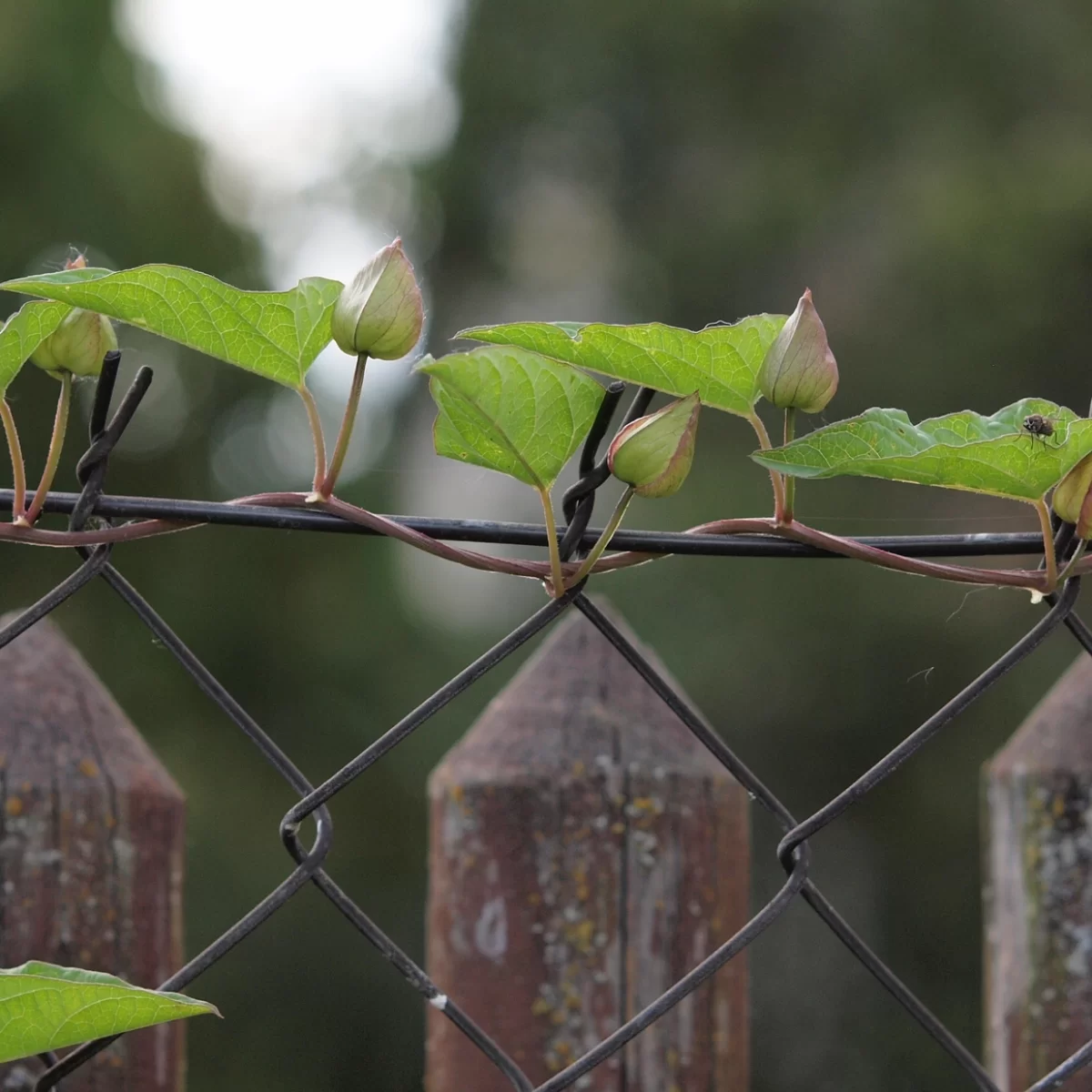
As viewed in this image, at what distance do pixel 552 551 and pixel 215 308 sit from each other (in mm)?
87

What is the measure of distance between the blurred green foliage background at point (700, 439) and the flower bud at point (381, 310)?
1465mm

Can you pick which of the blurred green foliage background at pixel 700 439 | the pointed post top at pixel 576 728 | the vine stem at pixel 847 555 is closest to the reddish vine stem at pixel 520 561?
the vine stem at pixel 847 555

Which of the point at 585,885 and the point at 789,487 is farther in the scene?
the point at 585,885

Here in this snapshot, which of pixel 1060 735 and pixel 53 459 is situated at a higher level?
pixel 53 459

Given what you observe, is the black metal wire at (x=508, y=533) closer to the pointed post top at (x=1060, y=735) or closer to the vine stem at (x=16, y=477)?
the vine stem at (x=16, y=477)

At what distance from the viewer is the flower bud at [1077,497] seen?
0.28m

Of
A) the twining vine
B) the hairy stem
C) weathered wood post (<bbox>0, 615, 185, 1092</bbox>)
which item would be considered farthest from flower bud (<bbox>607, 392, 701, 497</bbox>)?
weathered wood post (<bbox>0, 615, 185, 1092</bbox>)

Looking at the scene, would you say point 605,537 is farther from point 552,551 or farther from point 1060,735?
point 1060,735

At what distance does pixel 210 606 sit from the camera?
2133 mm

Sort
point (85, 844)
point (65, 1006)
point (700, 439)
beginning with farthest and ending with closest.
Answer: point (700, 439), point (85, 844), point (65, 1006)

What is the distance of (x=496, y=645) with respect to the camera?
30 cm

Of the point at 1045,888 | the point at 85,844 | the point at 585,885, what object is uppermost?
the point at 85,844

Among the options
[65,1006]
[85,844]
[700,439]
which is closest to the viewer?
[65,1006]

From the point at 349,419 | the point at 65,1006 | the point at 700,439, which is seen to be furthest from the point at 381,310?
the point at 700,439
